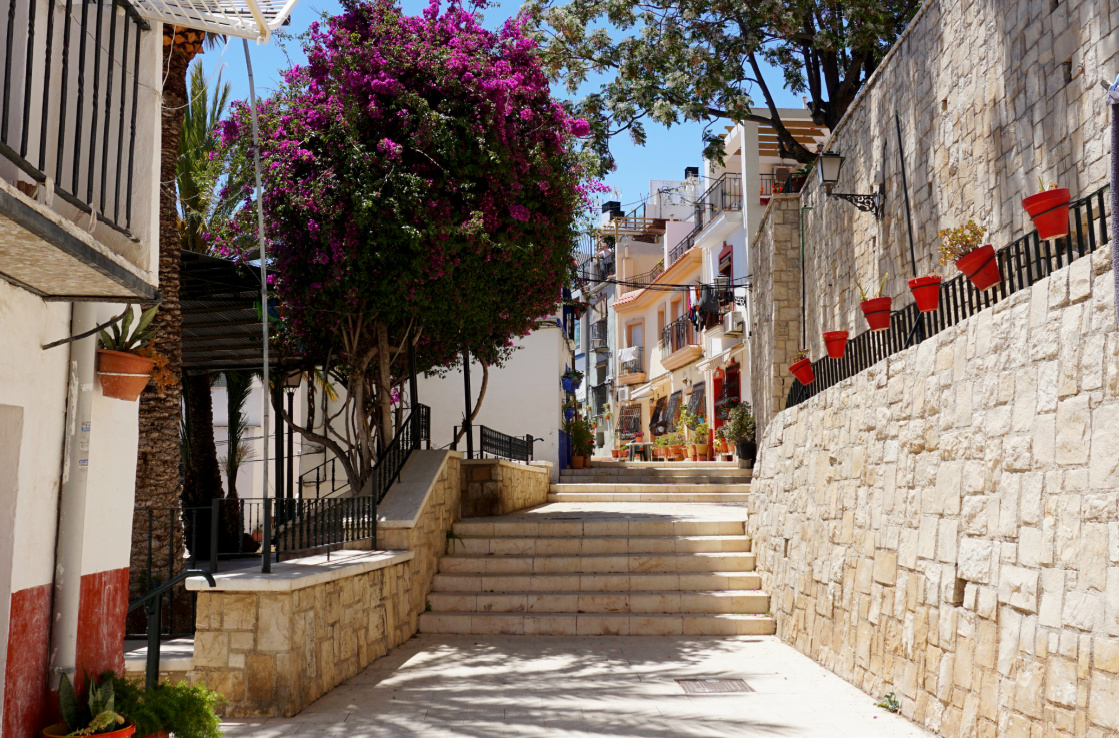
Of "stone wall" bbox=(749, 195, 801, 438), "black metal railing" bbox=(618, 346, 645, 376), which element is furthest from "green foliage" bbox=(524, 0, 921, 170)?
"black metal railing" bbox=(618, 346, 645, 376)

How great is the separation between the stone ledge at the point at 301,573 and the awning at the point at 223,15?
342 cm

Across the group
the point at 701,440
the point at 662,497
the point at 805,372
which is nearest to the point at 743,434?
the point at 701,440

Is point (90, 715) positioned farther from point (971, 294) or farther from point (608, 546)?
point (608, 546)

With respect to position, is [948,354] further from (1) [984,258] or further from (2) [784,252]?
(2) [784,252]

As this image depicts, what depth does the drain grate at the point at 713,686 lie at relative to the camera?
6.74 meters

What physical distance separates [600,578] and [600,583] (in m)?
0.07

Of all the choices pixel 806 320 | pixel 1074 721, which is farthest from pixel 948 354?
pixel 806 320

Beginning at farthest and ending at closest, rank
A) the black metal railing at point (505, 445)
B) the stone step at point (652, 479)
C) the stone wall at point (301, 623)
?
the stone step at point (652, 479) < the black metal railing at point (505, 445) < the stone wall at point (301, 623)

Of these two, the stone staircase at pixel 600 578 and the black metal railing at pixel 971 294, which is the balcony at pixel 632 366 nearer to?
the stone staircase at pixel 600 578

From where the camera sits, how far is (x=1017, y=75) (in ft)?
26.2

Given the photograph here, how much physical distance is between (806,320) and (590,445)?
6.15 m

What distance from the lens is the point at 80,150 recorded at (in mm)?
3783

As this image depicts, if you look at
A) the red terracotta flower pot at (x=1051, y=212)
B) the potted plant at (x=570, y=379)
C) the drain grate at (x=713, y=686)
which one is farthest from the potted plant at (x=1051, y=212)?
the potted plant at (x=570, y=379)

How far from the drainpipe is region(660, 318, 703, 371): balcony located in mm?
23695
